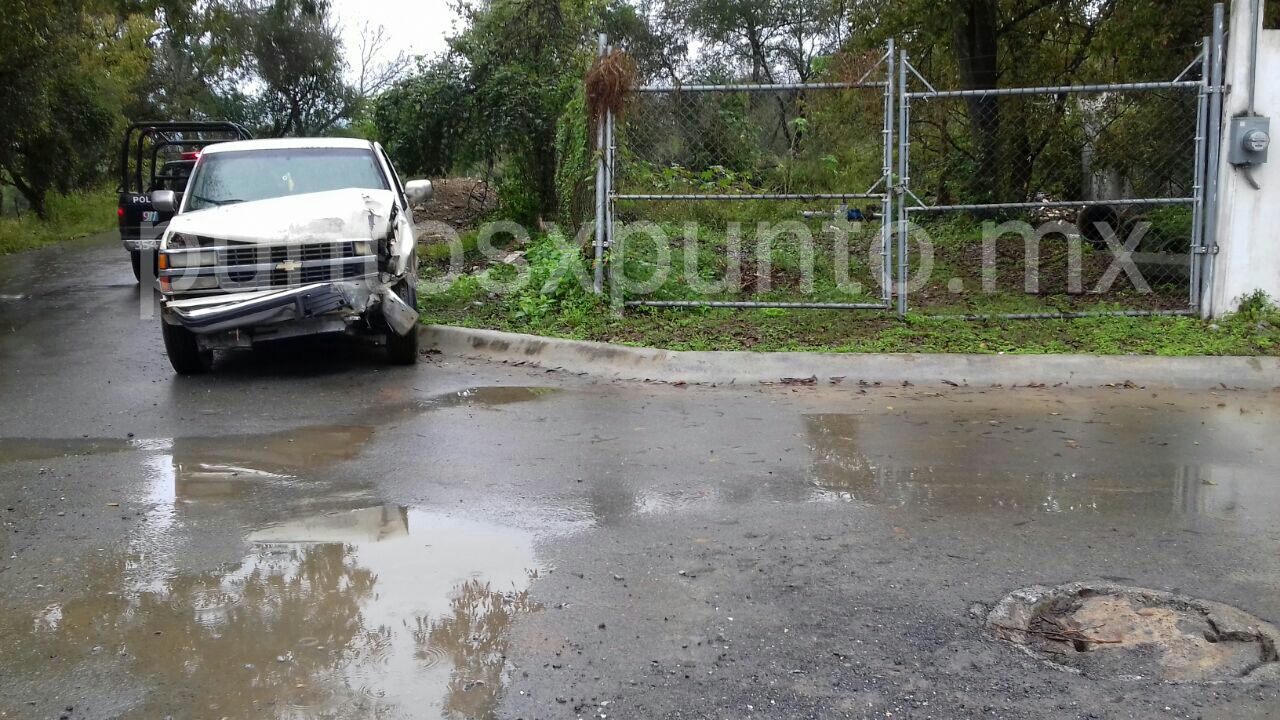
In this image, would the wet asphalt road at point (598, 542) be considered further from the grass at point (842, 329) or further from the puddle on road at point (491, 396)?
the grass at point (842, 329)

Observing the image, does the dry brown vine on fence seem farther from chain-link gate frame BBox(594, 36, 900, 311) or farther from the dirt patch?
the dirt patch

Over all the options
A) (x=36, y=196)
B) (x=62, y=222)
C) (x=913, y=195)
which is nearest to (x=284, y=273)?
(x=913, y=195)

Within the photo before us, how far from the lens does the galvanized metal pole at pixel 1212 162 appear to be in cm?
886

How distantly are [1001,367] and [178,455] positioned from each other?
5814mm

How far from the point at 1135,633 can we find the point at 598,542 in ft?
7.34

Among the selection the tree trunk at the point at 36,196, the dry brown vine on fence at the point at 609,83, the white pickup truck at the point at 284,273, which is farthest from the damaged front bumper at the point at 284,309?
the tree trunk at the point at 36,196

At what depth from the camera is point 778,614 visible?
163 inches

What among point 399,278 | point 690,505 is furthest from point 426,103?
point 690,505

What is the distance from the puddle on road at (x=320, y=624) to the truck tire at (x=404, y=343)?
382 cm

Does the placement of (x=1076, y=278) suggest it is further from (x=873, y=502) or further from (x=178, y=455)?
(x=178, y=455)

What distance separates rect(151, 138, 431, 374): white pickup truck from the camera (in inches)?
317

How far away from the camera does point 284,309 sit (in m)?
8.02

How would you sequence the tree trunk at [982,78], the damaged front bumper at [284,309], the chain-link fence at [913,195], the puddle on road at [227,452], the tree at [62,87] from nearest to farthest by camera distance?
the puddle on road at [227,452], the damaged front bumper at [284,309], the chain-link fence at [913,195], the tree trunk at [982,78], the tree at [62,87]

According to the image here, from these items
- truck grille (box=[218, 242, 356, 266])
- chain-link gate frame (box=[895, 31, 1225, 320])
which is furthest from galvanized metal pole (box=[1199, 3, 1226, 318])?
truck grille (box=[218, 242, 356, 266])
